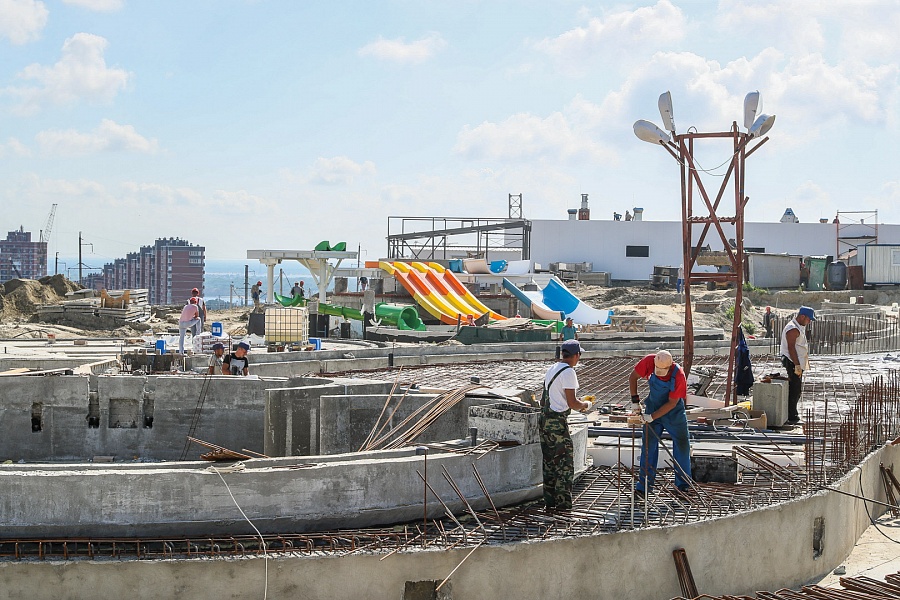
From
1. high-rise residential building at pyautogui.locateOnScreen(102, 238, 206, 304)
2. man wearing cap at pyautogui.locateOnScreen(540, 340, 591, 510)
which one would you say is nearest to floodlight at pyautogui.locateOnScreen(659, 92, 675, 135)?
man wearing cap at pyautogui.locateOnScreen(540, 340, 591, 510)

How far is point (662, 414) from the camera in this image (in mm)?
9039

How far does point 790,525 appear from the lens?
9.20 m

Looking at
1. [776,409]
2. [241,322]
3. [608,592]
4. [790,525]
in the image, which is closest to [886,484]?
[776,409]

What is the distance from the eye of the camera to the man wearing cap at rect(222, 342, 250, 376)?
43.7 ft

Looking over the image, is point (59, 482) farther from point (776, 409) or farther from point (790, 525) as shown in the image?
point (776, 409)

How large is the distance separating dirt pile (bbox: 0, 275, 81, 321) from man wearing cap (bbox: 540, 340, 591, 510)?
3220 cm

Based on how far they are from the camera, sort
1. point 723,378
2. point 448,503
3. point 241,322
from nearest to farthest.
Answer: point 448,503 → point 723,378 → point 241,322

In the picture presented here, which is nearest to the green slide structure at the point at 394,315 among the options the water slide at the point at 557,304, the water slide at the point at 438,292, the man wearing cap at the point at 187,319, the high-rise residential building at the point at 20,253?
the water slide at the point at 438,292

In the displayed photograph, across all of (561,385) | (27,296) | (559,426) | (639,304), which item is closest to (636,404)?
(559,426)

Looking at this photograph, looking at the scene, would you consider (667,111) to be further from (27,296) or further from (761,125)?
(27,296)

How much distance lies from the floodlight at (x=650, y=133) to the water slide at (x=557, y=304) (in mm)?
20339

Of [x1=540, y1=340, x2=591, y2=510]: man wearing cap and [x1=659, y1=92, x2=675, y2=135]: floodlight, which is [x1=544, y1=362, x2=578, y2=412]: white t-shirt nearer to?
[x1=540, y1=340, x2=591, y2=510]: man wearing cap

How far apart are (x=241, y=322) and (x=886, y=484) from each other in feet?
91.4

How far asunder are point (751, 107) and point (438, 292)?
20775 millimetres
